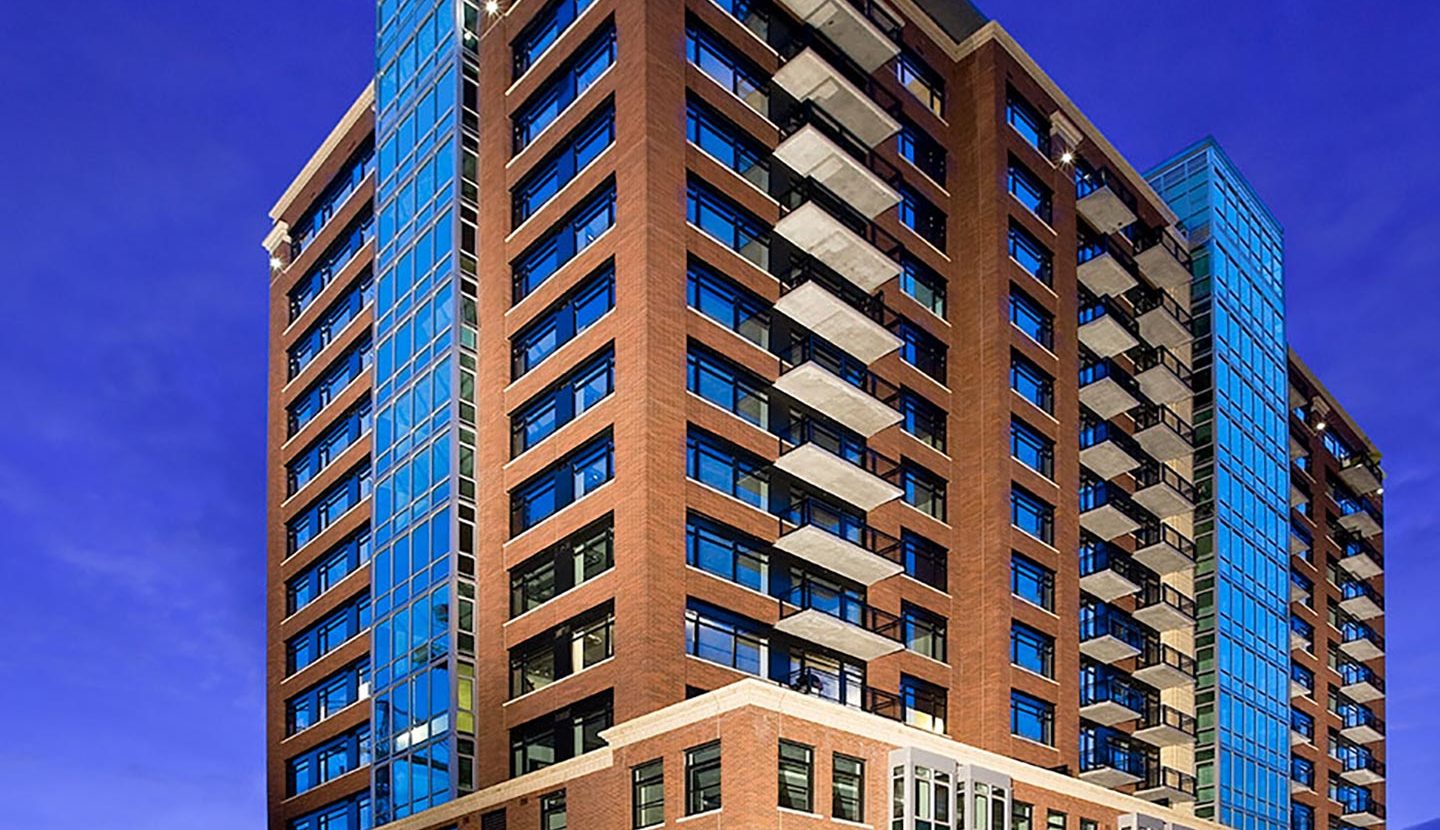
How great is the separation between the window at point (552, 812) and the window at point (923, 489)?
62.4ft

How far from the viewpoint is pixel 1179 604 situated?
73062 millimetres

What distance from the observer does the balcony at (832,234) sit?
51.9 metres

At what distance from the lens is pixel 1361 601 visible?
98.7 metres

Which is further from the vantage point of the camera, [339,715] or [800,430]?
[339,715]

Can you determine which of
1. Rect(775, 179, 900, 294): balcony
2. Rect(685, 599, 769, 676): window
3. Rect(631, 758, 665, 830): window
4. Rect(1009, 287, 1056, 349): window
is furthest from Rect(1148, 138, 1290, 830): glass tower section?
Rect(631, 758, 665, 830): window

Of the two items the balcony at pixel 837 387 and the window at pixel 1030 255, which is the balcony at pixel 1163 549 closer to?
the window at pixel 1030 255

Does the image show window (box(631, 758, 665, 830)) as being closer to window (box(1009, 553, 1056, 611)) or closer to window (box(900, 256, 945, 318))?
window (box(1009, 553, 1056, 611))

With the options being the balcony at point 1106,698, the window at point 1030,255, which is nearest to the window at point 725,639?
the balcony at point 1106,698

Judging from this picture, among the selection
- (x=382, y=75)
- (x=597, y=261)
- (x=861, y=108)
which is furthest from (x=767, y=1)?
(x=382, y=75)

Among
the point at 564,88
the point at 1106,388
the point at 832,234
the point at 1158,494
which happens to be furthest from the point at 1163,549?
the point at 564,88

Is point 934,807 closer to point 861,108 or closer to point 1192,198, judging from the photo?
point 861,108

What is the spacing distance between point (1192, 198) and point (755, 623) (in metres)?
44.3

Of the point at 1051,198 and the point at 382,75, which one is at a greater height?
the point at 382,75

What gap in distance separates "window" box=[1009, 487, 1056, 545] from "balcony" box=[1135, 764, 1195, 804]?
610 inches
